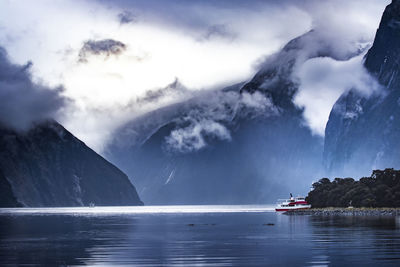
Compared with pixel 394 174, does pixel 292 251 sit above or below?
below

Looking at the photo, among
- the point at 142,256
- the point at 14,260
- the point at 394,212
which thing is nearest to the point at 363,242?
the point at 142,256

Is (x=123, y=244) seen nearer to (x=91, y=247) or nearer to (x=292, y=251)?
(x=91, y=247)

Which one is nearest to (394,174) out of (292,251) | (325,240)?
(325,240)

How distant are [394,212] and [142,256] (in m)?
115

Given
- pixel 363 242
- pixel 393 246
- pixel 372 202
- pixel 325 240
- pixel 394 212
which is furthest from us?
pixel 372 202

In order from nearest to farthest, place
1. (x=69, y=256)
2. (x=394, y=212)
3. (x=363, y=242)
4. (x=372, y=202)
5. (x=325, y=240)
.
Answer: (x=69, y=256)
(x=363, y=242)
(x=325, y=240)
(x=394, y=212)
(x=372, y=202)

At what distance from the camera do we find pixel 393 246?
68625 millimetres

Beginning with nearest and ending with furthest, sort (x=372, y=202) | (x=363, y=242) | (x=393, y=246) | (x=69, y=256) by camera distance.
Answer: (x=69, y=256), (x=393, y=246), (x=363, y=242), (x=372, y=202)

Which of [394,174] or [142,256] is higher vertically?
[394,174]

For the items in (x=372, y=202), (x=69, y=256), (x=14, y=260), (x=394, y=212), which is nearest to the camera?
(x=14, y=260)

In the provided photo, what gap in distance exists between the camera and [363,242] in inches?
2945

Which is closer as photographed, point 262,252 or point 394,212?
point 262,252

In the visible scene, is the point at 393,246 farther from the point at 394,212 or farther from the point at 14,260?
the point at 394,212

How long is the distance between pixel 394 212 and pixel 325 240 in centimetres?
9164
